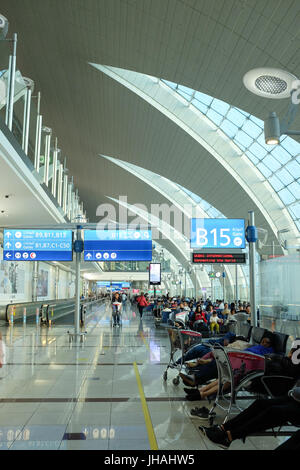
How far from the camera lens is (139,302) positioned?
2430 centimetres

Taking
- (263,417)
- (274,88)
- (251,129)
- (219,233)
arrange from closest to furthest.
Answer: (263,417), (274,88), (219,233), (251,129)

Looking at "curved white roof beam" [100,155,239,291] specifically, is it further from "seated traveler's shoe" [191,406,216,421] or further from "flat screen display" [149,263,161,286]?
"seated traveler's shoe" [191,406,216,421]

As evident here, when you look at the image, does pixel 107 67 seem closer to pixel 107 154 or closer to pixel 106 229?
pixel 106 229

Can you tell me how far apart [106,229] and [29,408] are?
9574 millimetres

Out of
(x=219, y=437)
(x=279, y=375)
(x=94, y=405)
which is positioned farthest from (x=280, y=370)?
(x=94, y=405)

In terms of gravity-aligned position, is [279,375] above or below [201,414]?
above

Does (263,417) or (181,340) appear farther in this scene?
(181,340)

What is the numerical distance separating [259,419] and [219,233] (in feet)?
28.7

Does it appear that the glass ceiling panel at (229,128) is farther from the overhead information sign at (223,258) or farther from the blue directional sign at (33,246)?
the blue directional sign at (33,246)

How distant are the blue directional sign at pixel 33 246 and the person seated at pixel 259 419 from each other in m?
10.8

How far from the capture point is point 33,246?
47.8 ft

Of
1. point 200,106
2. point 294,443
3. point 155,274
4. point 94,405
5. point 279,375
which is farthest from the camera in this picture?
point 155,274

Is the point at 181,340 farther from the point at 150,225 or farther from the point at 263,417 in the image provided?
the point at 150,225
